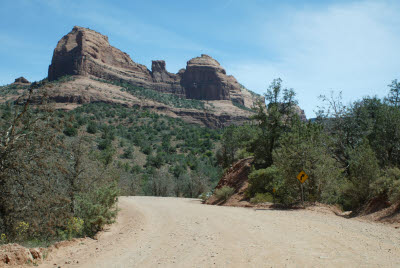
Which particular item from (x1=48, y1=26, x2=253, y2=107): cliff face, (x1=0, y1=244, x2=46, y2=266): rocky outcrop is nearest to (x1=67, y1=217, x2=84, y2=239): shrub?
(x1=0, y1=244, x2=46, y2=266): rocky outcrop

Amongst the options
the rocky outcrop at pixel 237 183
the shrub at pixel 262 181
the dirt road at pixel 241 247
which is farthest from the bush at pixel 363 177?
the rocky outcrop at pixel 237 183

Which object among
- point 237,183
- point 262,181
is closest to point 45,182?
point 262,181

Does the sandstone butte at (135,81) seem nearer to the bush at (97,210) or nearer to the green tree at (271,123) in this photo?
the green tree at (271,123)

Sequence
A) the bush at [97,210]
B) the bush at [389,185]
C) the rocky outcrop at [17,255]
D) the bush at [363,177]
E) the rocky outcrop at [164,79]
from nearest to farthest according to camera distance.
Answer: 1. the rocky outcrop at [17,255]
2. the bush at [97,210]
3. the bush at [389,185]
4. the bush at [363,177]
5. the rocky outcrop at [164,79]

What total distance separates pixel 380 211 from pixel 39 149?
46.2ft

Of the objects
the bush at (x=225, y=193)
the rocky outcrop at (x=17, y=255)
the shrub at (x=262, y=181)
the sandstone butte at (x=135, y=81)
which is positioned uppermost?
the sandstone butte at (x=135, y=81)

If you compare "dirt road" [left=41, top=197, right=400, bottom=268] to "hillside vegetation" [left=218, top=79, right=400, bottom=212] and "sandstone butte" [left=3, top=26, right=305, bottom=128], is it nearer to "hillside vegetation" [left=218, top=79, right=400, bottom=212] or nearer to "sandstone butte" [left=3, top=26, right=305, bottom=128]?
"hillside vegetation" [left=218, top=79, right=400, bottom=212]

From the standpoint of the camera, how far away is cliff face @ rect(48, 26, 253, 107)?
11531 centimetres

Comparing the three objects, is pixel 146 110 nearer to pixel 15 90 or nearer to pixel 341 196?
pixel 15 90

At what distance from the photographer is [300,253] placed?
7.07 m

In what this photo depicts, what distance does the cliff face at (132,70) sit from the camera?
115312 millimetres

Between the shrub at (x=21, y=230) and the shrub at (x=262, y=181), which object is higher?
the shrub at (x=262, y=181)

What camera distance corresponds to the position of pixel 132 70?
138500 mm

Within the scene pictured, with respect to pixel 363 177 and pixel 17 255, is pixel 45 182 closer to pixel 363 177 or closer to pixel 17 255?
pixel 17 255
